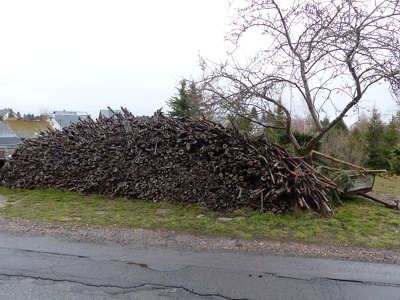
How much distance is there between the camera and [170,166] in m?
8.14

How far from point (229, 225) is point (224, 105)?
12.9 ft

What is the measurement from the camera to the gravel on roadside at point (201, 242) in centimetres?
494

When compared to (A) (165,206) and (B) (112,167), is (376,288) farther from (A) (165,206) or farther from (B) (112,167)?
(B) (112,167)

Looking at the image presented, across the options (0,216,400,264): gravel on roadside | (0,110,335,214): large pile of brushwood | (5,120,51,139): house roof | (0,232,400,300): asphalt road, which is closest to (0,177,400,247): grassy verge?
(0,216,400,264): gravel on roadside

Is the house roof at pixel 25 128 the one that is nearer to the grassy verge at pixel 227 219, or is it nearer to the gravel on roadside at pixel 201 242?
the grassy verge at pixel 227 219

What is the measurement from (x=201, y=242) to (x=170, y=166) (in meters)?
3.04

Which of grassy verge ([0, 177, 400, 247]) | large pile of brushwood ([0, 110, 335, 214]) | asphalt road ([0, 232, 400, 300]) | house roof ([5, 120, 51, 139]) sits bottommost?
asphalt road ([0, 232, 400, 300])

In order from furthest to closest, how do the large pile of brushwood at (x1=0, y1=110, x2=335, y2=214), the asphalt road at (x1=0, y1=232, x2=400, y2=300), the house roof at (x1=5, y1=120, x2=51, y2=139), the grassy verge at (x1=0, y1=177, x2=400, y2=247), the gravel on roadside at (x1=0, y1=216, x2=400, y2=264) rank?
the house roof at (x1=5, y1=120, x2=51, y2=139) → the large pile of brushwood at (x1=0, y1=110, x2=335, y2=214) → the grassy verge at (x1=0, y1=177, x2=400, y2=247) → the gravel on roadside at (x1=0, y1=216, x2=400, y2=264) → the asphalt road at (x1=0, y1=232, x2=400, y2=300)

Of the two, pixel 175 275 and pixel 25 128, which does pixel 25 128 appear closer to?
pixel 25 128

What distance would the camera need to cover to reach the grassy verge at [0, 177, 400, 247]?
578 centimetres

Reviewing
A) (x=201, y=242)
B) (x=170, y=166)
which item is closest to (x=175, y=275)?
(x=201, y=242)

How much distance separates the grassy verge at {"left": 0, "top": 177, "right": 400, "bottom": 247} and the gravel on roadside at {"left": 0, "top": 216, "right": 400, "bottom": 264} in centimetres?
25

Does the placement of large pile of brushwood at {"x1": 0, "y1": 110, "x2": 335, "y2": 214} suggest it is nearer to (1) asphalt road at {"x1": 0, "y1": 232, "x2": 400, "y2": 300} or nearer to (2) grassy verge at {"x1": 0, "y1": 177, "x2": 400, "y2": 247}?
(2) grassy verge at {"x1": 0, "y1": 177, "x2": 400, "y2": 247}

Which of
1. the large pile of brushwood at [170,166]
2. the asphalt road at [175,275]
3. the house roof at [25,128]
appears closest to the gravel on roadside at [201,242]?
the asphalt road at [175,275]
